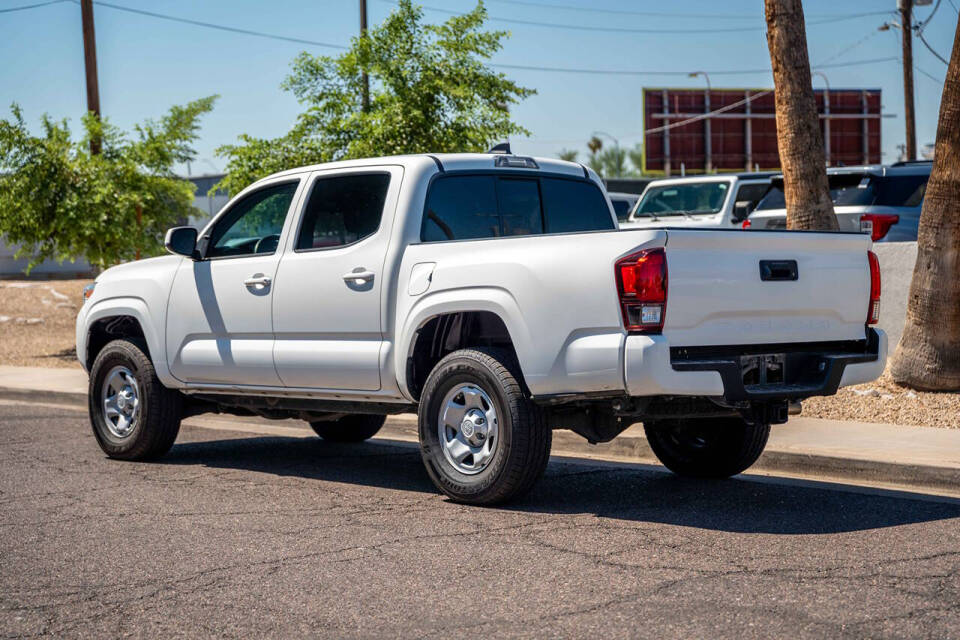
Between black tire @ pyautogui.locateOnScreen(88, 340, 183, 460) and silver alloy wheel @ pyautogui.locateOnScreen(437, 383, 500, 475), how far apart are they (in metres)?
2.75

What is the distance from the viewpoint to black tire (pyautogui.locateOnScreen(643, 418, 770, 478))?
761cm

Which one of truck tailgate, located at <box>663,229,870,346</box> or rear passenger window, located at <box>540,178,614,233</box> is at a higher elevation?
rear passenger window, located at <box>540,178,614,233</box>

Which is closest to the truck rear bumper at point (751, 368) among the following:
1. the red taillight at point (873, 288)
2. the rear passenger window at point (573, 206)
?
the red taillight at point (873, 288)

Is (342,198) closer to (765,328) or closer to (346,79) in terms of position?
(765,328)

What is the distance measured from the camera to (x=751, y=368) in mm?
6387

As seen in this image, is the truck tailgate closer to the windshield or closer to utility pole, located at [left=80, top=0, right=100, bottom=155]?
the windshield

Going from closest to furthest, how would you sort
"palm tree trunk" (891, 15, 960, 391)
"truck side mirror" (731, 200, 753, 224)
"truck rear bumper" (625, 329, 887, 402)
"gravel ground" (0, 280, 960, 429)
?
"truck rear bumper" (625, 329, 887, 402) → "gravel ground" (0, 280, 960, 429) → "palm tree trunk" (891, 15, 960, 391) → "truck side mirror" (731, 200, 753, 224)

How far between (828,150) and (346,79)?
1503 inches

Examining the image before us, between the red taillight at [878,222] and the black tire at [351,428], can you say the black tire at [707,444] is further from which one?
the red taillight at [878,222]

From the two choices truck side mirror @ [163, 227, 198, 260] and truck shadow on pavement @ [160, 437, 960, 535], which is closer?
truck shadow on pavement @ [160, 437, 960, 535]

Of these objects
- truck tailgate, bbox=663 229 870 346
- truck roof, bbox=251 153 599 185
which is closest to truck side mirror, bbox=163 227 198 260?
truck roof, bbox=251 153 599 185

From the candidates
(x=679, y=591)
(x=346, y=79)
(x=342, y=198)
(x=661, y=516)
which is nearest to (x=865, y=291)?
(x=661, y=516)

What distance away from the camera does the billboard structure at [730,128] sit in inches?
1978

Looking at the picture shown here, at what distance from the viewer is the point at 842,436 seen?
881cm
